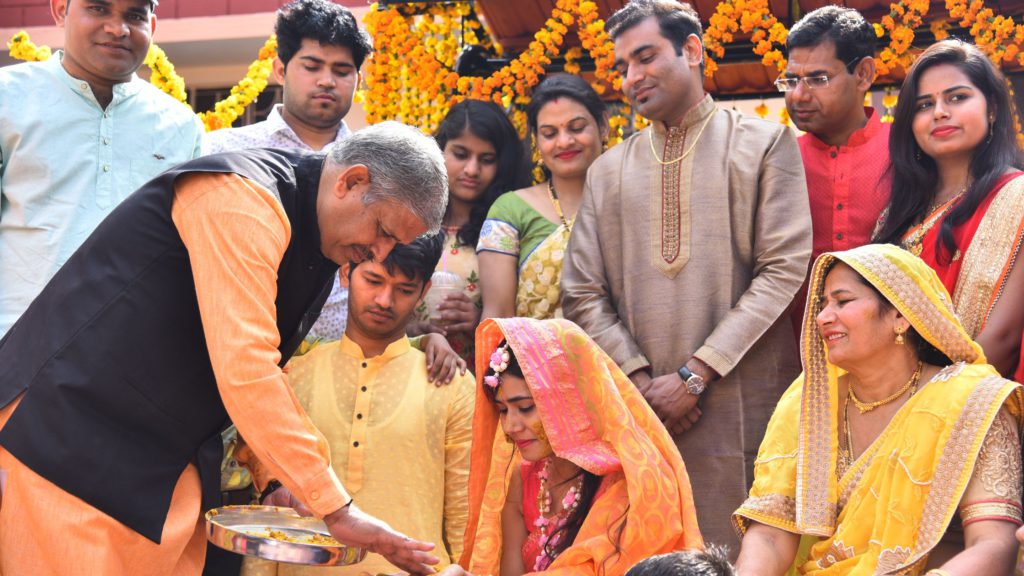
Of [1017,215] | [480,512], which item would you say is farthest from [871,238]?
[480,512]

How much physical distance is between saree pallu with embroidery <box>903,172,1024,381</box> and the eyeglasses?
1002 mm

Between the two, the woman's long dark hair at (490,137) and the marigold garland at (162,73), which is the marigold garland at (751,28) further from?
the marigold garland at (162,73)

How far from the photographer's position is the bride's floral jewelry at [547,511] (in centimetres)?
393

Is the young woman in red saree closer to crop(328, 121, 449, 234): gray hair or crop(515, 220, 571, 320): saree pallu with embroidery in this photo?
crop(515, 220, 571, 320): saree pallu with embroidery

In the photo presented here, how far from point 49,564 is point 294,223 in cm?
102

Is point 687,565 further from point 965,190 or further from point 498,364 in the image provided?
point 965,190

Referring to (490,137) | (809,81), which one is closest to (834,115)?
(809,81)

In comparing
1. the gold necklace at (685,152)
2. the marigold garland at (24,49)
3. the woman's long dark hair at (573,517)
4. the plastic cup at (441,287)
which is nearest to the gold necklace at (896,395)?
the woman's long dark hair at (573,517)

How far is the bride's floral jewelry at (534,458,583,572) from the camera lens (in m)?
3.93

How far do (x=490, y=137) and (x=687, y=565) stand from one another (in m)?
3.24

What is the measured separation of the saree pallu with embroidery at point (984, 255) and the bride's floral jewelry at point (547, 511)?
1398 millimetres

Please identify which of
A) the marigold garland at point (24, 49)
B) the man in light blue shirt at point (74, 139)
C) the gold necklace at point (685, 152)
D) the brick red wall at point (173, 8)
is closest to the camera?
the man in light blue shirt at point (74, 139)

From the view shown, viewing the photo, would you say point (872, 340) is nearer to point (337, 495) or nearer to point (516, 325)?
point (516, 325)

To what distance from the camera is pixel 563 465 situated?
402cm
